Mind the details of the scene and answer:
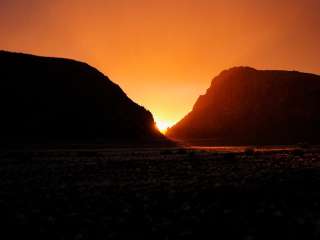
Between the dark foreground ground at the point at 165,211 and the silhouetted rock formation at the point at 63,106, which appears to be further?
the silhouetted rock formation at the point at 63,106

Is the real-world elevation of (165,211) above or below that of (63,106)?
below

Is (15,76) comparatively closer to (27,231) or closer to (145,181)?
(145,181)

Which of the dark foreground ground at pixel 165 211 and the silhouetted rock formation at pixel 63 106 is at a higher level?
the silhouetted rock formation at pixel 63 106

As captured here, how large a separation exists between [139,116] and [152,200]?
109543mm

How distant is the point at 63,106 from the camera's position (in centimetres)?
10600

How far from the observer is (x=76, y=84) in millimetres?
117875

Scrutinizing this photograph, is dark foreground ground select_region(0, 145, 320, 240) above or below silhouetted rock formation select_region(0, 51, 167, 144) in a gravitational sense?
below

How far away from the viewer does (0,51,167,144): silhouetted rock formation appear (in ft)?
306

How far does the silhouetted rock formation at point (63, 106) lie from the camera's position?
306 ft

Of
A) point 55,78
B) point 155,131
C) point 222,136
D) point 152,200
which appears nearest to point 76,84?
point 55,78

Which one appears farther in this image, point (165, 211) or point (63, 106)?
point (63, 106)

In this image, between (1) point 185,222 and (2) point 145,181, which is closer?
(1) point 185,222

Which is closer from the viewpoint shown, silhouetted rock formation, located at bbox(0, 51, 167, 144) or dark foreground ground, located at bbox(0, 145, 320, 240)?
dark foreground ground, located at bbox(0, 145, 320, 240)

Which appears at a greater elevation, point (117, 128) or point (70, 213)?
point (117, 128)
